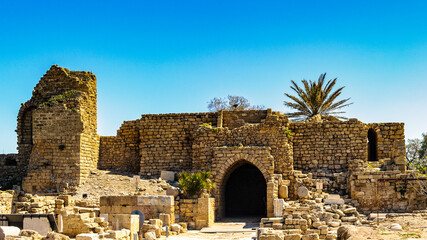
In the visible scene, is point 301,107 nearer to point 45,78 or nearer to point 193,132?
point 193,132

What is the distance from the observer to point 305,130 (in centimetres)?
2598

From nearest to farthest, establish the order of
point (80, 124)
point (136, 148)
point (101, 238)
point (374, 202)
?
point (101, 238) → point (374, 202) → point (80, 124) → point (136, 148)

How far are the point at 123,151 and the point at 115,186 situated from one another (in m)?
3.49

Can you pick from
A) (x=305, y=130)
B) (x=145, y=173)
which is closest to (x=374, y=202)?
(x=305, y=130)

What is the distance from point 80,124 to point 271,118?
871 centimetres

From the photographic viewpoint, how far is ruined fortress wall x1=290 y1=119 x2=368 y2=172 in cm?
2534

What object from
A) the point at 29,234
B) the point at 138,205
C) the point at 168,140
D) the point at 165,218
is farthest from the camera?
the point at 168,140

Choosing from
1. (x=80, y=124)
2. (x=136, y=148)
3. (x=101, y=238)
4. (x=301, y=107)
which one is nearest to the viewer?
(x=101, y=238)

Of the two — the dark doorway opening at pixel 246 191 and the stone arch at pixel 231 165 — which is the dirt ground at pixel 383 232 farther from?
the dark doorway opening at pixel 246 191

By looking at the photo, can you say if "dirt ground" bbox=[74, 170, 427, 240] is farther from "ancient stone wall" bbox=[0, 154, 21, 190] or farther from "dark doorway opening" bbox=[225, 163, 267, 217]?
"dark doorway opening" bbox=[225, 163, 267, 217]

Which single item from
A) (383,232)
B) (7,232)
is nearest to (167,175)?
(383,232)

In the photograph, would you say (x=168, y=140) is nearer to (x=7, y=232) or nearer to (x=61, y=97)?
(x=61, y=97)

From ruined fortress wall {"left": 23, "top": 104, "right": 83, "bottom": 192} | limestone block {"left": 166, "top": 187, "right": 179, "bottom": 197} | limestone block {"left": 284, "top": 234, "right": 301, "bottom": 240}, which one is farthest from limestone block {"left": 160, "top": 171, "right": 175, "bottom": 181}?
limestone block {"left": 284, "top": 234, "right": 301, "bottom": 240}

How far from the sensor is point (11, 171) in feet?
88.0
